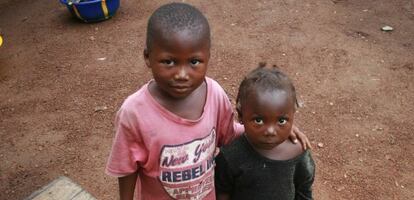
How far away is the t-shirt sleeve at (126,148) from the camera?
4.60 feet

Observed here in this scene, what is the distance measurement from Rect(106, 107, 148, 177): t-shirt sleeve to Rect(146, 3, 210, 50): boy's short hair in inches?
10.1

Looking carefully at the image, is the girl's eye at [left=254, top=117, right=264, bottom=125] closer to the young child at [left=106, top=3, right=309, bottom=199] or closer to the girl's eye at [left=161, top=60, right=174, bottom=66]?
the young child at [left=106, top=3, right=309, bottom=199]

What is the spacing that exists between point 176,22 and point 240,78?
8.99ft

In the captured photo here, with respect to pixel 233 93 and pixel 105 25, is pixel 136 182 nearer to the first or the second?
pixel 233 93

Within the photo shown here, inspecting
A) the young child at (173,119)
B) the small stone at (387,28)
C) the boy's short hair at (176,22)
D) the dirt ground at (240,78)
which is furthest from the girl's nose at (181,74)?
the small stone at (387,28)

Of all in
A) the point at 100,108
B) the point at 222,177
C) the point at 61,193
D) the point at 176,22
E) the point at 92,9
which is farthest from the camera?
the point at 92,9

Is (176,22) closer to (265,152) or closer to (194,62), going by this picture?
(194,62)

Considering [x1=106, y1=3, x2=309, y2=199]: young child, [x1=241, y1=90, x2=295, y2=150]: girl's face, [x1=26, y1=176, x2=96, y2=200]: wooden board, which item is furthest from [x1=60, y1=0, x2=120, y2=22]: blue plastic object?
[x1=241, y1=90, x2=295, y2=150]: girl's face

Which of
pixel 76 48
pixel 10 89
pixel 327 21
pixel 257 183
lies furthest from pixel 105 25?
pixel 257 183

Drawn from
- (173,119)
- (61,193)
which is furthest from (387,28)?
(173,119)

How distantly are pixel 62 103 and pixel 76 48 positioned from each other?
1.05 meters

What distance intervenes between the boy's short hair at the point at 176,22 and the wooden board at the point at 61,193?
1383 millimetres

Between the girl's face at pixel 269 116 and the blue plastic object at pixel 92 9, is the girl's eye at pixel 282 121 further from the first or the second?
the blue plastic object at pixel 92 9

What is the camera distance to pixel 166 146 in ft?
4.76
